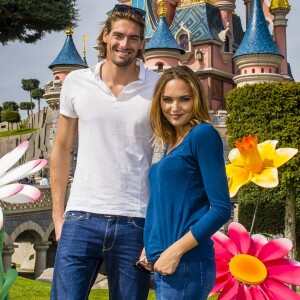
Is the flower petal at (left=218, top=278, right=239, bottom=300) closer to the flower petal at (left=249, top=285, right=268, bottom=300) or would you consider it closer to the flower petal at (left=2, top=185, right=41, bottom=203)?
the flower petal at (left=249, top=285, right=268, bottom=300)

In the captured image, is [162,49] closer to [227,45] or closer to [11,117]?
[227,45]

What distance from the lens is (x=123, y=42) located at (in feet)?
8.73

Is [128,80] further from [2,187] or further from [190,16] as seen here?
[190,16]

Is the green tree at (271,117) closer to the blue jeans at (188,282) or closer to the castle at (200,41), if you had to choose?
the castle at (200,41)

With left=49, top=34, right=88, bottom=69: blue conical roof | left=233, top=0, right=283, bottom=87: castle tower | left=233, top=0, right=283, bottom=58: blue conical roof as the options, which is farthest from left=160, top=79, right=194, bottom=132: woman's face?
left=49, top=34, right=88, bottom=69: blue conical roof

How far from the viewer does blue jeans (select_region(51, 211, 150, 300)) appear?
8.31ft

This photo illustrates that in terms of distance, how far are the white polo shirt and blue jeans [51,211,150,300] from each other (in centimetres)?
4

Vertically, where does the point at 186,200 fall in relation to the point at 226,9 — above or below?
below

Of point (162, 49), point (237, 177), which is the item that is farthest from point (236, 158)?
point (162, 49)

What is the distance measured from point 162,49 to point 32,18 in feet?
53.8

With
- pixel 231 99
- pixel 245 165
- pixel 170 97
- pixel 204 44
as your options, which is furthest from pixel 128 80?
pixel 204 44

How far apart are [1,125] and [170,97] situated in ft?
168

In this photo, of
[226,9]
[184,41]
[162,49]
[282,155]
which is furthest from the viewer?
[226,9]

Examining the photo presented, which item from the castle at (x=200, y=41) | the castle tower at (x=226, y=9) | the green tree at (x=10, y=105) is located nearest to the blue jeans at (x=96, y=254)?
the castle at (x=200, y=41)
